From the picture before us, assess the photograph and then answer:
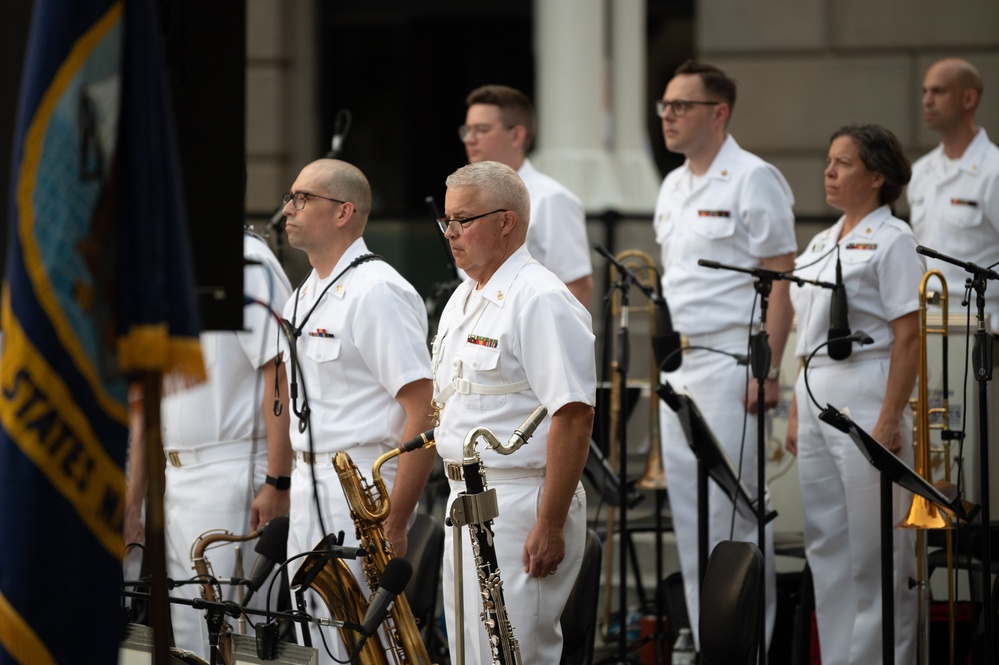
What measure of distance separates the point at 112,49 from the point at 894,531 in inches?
166

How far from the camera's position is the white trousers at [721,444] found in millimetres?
6195

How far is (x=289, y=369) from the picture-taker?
5.57 m

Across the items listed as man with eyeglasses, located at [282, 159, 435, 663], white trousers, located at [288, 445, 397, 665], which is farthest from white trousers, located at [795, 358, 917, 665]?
white trousers, located at [288, 445, 397, 665]

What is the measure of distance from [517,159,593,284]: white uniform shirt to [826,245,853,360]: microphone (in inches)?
55.3

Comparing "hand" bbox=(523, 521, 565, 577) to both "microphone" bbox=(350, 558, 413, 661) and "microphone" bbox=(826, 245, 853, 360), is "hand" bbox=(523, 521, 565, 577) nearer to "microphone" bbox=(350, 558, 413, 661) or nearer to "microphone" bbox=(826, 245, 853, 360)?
"microphone" bbox=(350, 558, 413, 661)

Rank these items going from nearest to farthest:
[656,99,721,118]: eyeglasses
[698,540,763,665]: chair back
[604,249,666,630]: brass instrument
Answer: [698,540,763,665]: chair back < [656,99,721,118]: eyeglasses < [604,249,666,630]: brass instrument

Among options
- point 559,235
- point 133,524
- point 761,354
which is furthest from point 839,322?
point 133,524

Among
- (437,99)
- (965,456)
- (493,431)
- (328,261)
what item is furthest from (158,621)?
(437,99)

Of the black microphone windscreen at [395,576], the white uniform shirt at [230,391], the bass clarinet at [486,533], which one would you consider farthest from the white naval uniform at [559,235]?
the black microphone windscreen at [395,576]

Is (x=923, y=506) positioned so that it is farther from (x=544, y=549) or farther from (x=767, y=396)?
(x=544, y=549)

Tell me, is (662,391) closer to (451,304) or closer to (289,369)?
(451,304)

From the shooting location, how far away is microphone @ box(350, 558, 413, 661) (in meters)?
4.12

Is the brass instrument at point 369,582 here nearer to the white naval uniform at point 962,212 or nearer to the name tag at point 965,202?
the white naval uniform at point 962,212

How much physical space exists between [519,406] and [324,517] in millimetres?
1065
